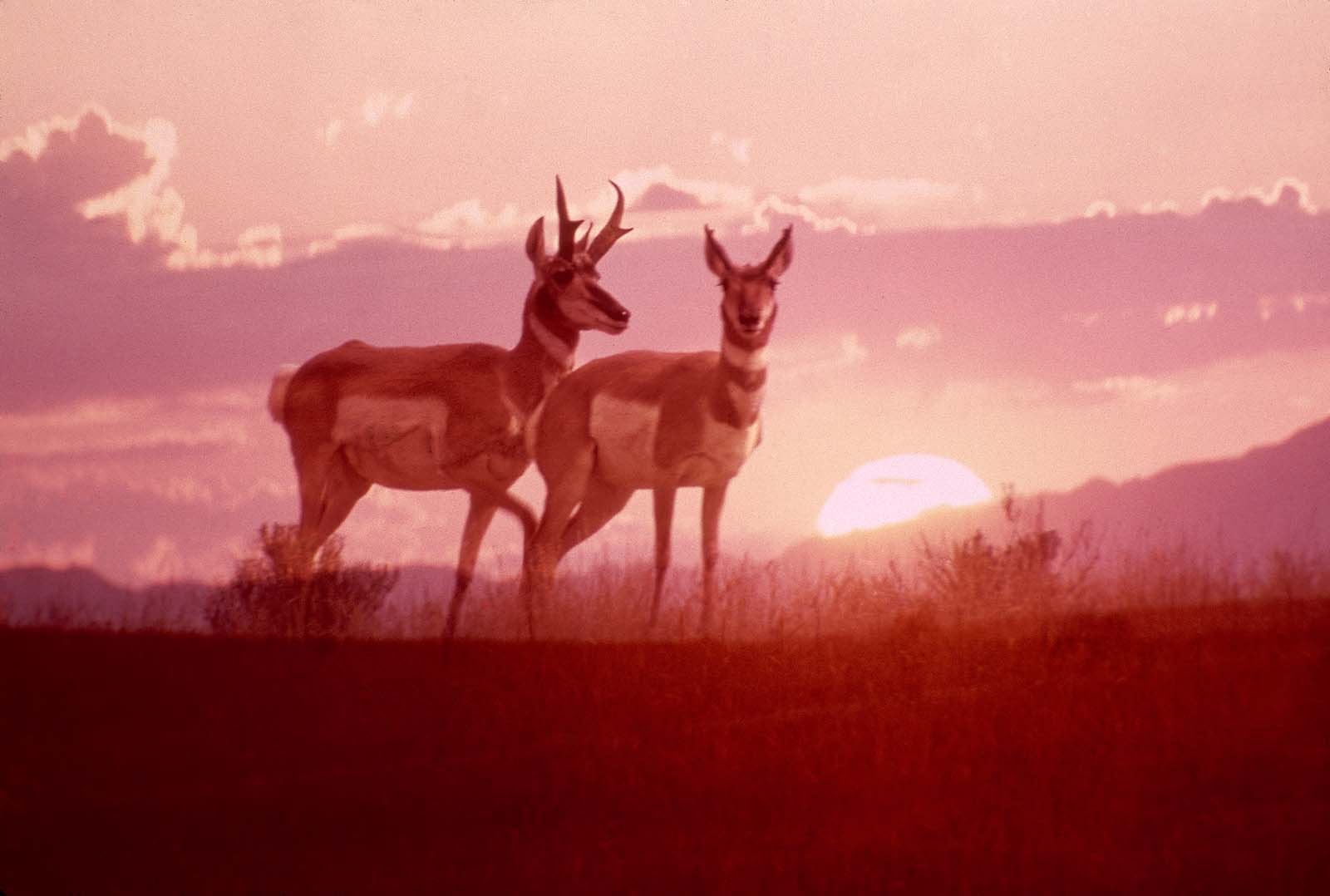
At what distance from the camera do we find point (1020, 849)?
270 inches

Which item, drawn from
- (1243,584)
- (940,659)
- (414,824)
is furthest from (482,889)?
(1243,584)

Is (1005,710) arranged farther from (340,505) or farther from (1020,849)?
(340,505)

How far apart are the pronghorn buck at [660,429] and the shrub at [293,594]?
3.51ft

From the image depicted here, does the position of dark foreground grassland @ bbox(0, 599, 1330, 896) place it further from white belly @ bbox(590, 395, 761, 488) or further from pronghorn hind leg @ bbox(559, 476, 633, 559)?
pronghorn hind leg @ bbox(559, 476, 633, 559)

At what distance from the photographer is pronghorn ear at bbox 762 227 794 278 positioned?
9.99 m

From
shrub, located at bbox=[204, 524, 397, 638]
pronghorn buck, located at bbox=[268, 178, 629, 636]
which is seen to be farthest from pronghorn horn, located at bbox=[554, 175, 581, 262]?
shrub, located at bbox=[204, 524, 397, 638]

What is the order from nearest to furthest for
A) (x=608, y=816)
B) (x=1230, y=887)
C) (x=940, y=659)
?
(x=1230, y=887) → (x=608, y=816) → (x=940, y=659)

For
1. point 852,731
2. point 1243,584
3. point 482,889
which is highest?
point 1243,584

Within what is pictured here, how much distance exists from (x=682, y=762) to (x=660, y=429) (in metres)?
3.14

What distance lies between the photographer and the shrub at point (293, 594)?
10539mm

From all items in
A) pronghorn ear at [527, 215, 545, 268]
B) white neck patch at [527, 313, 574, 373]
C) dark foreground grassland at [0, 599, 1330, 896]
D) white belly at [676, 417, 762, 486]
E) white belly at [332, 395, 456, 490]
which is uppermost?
pronghorn ear at [527, 215, 545, 268]

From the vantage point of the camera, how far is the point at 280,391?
12.5 meters

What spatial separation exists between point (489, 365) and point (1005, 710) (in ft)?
15.8

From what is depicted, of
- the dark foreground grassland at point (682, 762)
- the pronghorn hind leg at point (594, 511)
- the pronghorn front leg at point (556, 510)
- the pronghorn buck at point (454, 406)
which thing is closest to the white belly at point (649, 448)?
the pronghorn front leg at point (556, 510)
